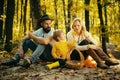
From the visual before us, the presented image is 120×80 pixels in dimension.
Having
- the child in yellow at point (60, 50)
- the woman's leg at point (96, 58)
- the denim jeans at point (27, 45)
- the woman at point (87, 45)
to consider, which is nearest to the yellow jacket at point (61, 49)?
the child in yellow at point (60, 50)

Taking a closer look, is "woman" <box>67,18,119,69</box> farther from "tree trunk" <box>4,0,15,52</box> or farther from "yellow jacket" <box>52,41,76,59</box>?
"tree trunk" <box>4,0,15,52</box>

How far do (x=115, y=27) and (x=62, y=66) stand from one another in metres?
2.84

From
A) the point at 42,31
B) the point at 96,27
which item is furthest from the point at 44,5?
the point at 42,31

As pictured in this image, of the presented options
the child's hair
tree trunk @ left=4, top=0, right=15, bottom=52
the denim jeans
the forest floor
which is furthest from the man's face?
tree trunk @ left=4, top=0, right=15, bottom=52

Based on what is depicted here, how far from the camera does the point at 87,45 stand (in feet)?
22.8

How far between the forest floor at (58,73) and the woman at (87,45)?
211 mm

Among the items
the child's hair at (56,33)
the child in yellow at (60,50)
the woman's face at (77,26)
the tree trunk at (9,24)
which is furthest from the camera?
the tree trunk at (9,24)

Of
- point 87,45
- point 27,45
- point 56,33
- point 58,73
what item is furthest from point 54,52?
point 27,45

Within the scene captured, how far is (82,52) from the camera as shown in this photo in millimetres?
7195

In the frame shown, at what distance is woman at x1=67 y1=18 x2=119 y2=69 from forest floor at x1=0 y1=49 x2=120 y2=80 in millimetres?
211

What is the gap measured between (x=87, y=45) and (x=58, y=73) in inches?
41.9

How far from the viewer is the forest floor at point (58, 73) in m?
6.30

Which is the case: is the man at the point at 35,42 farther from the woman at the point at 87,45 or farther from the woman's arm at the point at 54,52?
the woman at the point at 87,45

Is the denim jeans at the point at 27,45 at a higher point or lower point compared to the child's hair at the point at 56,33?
lower
